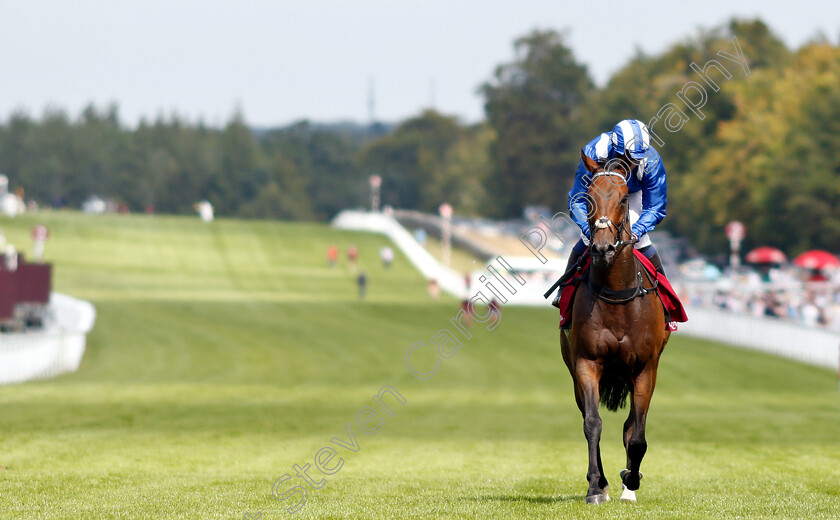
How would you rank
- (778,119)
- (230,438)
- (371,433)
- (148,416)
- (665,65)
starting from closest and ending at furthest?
(230,438) → (371,433) → (148,416) → (778,119) → (665,65)

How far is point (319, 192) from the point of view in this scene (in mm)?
189000

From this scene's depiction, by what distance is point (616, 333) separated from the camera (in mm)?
9117

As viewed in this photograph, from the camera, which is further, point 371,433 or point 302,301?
point 302,301

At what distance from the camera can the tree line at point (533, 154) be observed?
68.1 m

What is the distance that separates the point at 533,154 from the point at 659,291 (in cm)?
10913

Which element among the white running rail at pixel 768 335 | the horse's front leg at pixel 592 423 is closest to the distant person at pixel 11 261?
the white running rail at pixel 768 335

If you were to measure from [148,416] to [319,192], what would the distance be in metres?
171

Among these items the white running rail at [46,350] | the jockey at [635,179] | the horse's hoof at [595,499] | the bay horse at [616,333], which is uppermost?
the jockey at [635,179]

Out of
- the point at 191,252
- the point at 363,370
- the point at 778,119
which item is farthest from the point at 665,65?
the point at 363,370

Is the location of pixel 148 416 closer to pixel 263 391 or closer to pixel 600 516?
pixel 263 391

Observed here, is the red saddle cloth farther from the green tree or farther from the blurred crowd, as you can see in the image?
the green tree

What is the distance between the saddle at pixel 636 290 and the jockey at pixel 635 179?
17 cm

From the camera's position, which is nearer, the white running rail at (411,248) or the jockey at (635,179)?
the jockey at (635,179)

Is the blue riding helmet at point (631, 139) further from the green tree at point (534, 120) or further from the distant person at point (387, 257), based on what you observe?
the green tree at point (534, 120)
